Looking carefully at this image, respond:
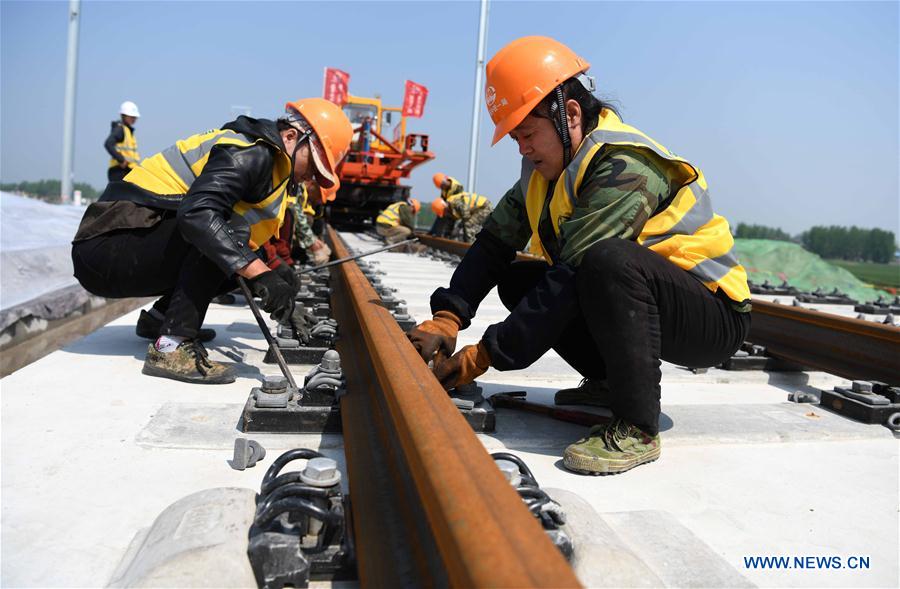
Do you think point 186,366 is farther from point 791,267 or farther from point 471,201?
point 471,201

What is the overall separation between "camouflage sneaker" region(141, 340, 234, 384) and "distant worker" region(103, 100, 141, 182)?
8785 millimetres

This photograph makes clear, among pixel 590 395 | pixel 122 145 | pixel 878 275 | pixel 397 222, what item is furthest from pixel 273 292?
pixel 878 275

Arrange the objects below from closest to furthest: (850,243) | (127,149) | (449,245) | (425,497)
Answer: (425,497) → (449,245) → (127,149) → (850,243)

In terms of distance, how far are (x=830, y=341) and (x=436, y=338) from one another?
83.0 inches

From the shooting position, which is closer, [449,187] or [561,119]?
[561,119]

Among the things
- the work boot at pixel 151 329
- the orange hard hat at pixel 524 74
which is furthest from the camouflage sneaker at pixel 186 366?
the orange hard hat at pixel 524 74

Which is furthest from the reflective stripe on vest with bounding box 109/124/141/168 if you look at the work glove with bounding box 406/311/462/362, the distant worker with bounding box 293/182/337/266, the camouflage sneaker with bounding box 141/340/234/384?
the work glove with bounding box 406/311/462/362

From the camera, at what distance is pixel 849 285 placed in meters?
10.1

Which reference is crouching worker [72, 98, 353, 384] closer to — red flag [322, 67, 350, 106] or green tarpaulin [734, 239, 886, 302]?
green tarpaulin [734, 239, 886, 302]

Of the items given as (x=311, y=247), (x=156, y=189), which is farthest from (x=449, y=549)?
(x=311, y=247)

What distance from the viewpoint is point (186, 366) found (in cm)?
275

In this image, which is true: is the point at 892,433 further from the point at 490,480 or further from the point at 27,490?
the point at 27,490

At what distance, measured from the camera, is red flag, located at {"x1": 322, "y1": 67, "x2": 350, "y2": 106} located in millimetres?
21094

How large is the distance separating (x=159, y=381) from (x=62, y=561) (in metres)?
1.45
